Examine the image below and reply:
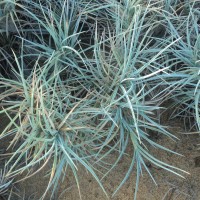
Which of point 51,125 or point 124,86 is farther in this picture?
point 124,86

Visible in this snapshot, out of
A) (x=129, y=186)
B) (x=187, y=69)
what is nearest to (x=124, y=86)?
(x=187, y=69)

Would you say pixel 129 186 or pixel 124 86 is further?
pixel 129 186

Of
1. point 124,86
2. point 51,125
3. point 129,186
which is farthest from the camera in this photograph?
point 129,186

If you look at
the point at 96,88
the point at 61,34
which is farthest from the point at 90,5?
the point at 96,88

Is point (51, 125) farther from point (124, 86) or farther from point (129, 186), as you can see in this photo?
point (129, 186)

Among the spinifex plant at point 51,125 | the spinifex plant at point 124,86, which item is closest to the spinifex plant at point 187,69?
the spinifex plant at point 124,86

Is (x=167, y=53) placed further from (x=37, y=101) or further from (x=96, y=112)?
(x=37, y=101)

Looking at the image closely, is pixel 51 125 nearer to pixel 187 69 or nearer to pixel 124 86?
pixel 124 86

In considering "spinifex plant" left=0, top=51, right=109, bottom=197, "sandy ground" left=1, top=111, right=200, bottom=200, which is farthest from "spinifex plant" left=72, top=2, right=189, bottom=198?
"sandy ground" left=1, top=111, right=200, bottom=200

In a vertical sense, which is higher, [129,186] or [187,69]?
[187,69]

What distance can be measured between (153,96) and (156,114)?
0.31 ft

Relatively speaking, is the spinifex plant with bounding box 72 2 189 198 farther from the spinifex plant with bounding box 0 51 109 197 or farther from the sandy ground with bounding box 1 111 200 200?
the sandy ground with bounding box 1 111 200 200

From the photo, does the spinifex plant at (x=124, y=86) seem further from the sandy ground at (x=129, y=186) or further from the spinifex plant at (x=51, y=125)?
the sandy ground at (x=129, y=186)

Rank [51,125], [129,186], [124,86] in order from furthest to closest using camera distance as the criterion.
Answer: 1. [129,186]
2. [124,86]
3. [51,125]
